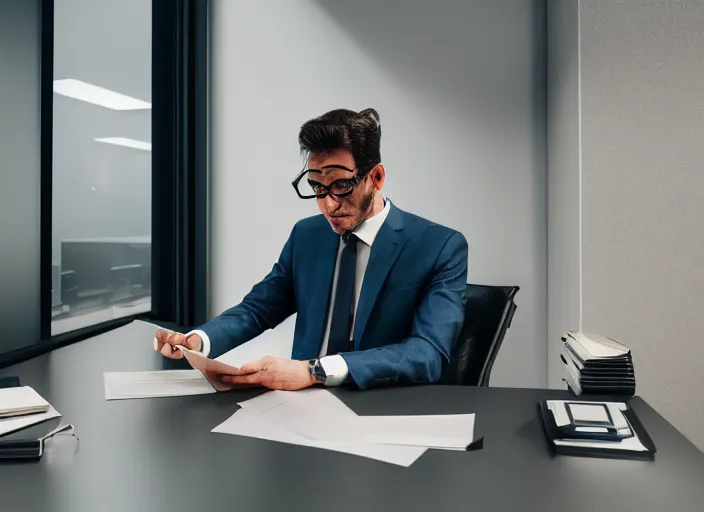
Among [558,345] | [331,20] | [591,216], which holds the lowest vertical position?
[558,345]

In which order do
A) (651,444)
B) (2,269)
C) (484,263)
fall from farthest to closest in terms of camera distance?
(484,263)
(2,269)
(651,444)

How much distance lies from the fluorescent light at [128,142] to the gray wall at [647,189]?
1.98 metres

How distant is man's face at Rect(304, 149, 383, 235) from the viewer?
7.09 feet

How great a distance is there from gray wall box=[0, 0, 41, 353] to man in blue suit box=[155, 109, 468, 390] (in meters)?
0.75

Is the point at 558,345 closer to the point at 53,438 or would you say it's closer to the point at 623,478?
the point at 623,478

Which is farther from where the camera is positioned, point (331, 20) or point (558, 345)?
point (331, 20)

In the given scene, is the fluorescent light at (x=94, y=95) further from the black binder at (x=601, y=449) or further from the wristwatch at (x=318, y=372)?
the black binder at (x=601, y=449)

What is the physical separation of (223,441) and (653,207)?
195cm

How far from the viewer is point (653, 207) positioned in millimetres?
2471

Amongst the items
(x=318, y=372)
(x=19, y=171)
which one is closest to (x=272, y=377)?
(x=318, y=372)

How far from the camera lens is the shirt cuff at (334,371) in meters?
1.60

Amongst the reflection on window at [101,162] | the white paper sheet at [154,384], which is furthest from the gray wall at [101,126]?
the white paper sheet at [154,384]

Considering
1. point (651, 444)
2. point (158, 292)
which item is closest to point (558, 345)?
point (651, 444)

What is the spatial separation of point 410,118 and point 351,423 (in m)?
2.23
